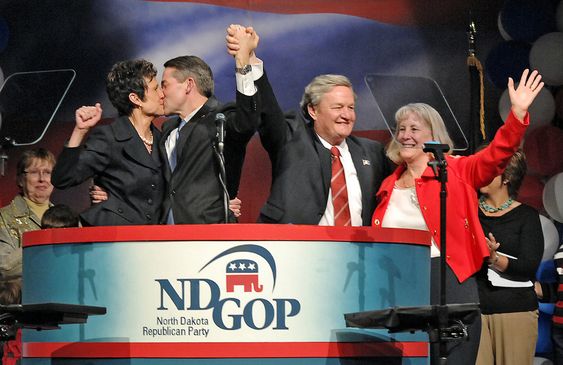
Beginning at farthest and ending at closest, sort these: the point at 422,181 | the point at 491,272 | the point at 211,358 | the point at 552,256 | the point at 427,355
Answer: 1. the point at 552,256
2. the point at 491,272
3. the point at 422,181
4. the point at 427,355
5. the point at 211,358

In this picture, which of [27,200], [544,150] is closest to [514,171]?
[544,150]

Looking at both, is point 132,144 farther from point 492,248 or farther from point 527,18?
point 527,18

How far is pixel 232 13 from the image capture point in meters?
7.17

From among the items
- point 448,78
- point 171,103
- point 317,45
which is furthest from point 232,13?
point 171,103

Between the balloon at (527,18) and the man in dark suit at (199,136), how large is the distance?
2.40 meters

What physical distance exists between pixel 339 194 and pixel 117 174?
3.30 feet

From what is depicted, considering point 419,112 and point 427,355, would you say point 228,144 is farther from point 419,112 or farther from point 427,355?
point 427,355

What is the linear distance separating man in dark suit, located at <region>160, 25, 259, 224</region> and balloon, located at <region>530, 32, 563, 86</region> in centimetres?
240

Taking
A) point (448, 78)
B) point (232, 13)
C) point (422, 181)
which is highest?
point (232, 13)

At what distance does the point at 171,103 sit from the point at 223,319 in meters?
1.51

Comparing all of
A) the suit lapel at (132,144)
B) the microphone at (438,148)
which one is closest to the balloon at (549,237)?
the microphone at (438,148)

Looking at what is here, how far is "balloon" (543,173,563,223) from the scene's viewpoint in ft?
22.3

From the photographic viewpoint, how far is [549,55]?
689cm

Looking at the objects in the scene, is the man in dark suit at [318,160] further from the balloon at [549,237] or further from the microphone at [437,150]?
the balloon at [549,237]
